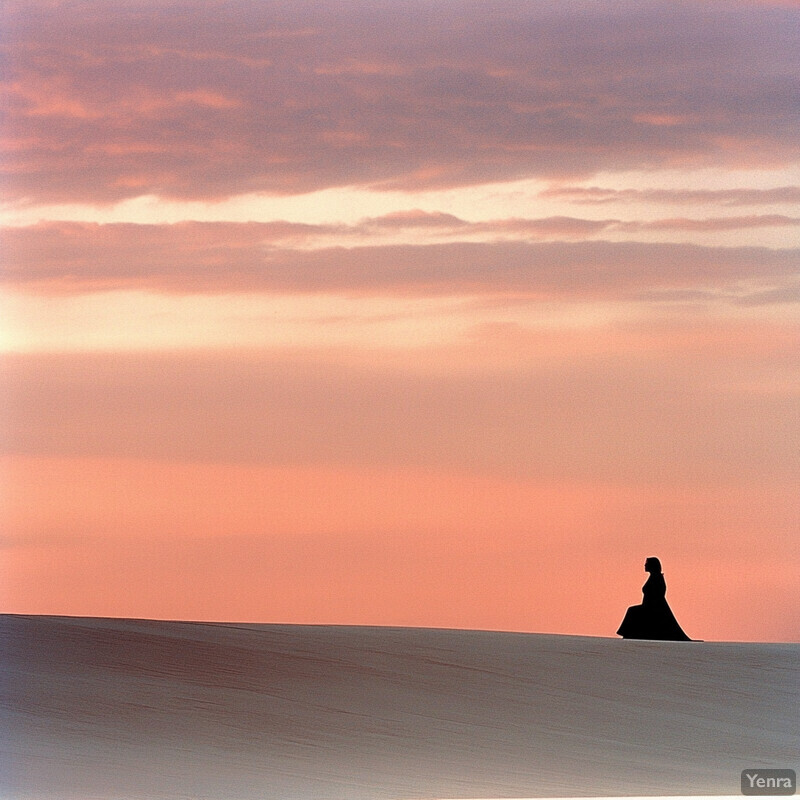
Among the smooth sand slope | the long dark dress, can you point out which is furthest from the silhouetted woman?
the smooth sand slope

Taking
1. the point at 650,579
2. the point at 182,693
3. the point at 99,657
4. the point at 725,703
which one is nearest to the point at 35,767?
the point at 182,693

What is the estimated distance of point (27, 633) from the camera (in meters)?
7.82

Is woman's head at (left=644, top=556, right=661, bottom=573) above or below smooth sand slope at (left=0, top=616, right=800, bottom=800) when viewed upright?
above

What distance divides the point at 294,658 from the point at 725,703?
240 centimetres

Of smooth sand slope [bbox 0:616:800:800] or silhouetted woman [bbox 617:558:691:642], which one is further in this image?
silhouetted woman [bbox 617:558:691:642]

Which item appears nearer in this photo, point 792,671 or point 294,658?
point 294,658

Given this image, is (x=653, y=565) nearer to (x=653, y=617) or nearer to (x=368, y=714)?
(x=653, y=617)

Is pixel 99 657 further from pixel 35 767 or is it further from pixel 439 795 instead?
pixel 439 795

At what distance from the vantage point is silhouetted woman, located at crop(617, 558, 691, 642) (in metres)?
9.13

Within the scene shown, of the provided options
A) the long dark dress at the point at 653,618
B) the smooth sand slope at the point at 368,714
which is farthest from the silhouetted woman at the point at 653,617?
the smooth sand slope at the point at 368,714

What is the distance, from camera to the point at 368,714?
265 inches

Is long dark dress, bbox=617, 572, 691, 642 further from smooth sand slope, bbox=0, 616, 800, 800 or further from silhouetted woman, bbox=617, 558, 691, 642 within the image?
smooth sand slope, bbox=0, 616, 800, 800

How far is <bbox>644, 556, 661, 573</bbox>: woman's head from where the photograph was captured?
9.07m

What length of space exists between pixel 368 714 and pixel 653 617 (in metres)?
3.07
